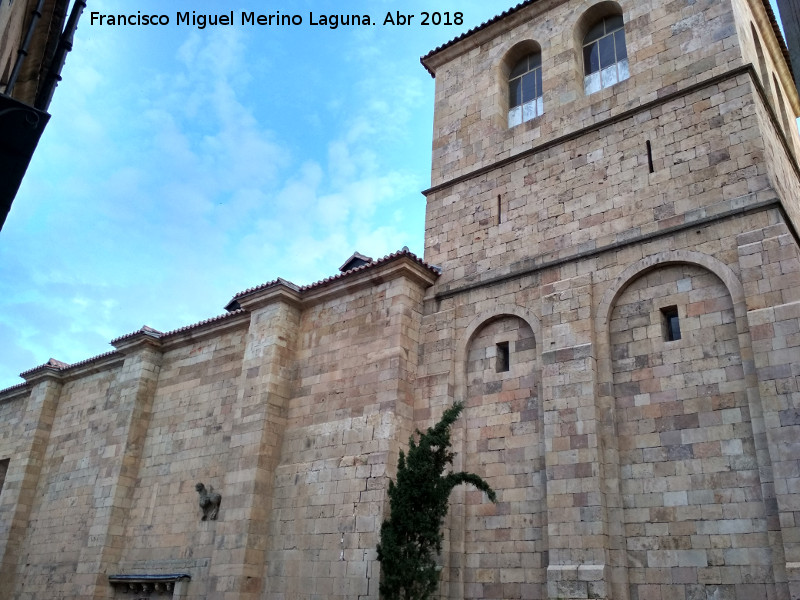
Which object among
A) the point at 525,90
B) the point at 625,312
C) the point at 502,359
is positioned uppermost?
the point at 525,90

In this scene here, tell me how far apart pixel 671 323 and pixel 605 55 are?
20.6ft

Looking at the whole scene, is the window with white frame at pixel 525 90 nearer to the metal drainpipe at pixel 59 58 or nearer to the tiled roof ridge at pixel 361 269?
the tiled roof ridge at pixel 361 269

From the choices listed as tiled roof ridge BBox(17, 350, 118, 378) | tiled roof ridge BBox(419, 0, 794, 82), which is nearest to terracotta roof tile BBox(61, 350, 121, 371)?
tiled roof ridge BBox(17, 350, 118, 378)

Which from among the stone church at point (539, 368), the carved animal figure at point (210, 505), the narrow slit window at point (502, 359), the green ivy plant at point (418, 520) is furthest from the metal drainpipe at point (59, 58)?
the carved animal figure at point (210, 505)

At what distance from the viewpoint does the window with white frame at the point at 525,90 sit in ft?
48.1

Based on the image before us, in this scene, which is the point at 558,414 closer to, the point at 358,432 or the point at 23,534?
the point at 358,432

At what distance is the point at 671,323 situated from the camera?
10734mm

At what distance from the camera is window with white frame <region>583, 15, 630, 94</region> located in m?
13.6

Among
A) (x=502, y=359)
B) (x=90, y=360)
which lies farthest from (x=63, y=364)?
(x=502, y=359)

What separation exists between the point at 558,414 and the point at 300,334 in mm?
6411

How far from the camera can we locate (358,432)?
12719 millimetres

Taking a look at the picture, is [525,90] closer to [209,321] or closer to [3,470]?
[209,321]

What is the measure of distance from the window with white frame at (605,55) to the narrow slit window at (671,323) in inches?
201

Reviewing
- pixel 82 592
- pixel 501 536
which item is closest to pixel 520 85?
pixel 501 536
